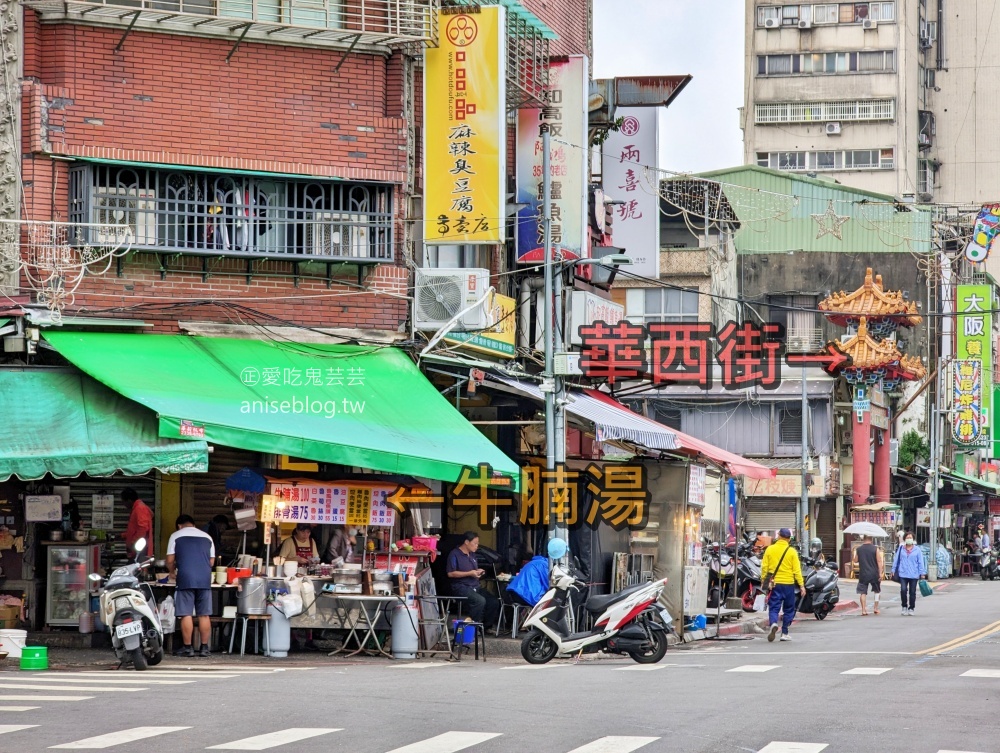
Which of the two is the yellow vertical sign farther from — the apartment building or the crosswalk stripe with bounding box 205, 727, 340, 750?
the apartment building

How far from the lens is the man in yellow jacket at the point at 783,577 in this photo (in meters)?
22.5

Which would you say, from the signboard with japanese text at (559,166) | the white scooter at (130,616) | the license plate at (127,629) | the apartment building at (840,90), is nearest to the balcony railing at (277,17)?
the signboard with japanese text at (559,166)

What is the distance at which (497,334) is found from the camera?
23.6m

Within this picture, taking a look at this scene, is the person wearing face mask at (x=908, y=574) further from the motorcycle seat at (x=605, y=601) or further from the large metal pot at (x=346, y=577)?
the large metal pot at (x=346, y=577)

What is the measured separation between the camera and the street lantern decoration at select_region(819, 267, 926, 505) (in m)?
51.5

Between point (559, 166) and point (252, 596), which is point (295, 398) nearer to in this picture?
point (252, 596)

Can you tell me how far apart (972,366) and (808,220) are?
8570mm

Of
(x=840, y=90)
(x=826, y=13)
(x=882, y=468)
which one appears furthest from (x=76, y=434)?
(x=826, y=13)

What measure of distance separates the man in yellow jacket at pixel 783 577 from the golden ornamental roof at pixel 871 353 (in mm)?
28790

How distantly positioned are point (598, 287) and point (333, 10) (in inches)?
387

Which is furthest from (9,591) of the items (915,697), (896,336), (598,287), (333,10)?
(896,336)

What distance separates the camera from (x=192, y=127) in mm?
20516

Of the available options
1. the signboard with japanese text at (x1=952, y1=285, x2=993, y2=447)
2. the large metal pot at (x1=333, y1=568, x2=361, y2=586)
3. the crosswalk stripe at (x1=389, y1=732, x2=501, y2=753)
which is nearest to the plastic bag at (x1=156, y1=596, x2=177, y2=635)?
the large metal pot at (x1=333, y1=568, x2=361, y2=586)

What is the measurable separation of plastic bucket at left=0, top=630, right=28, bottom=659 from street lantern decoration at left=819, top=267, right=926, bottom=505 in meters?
37.7
